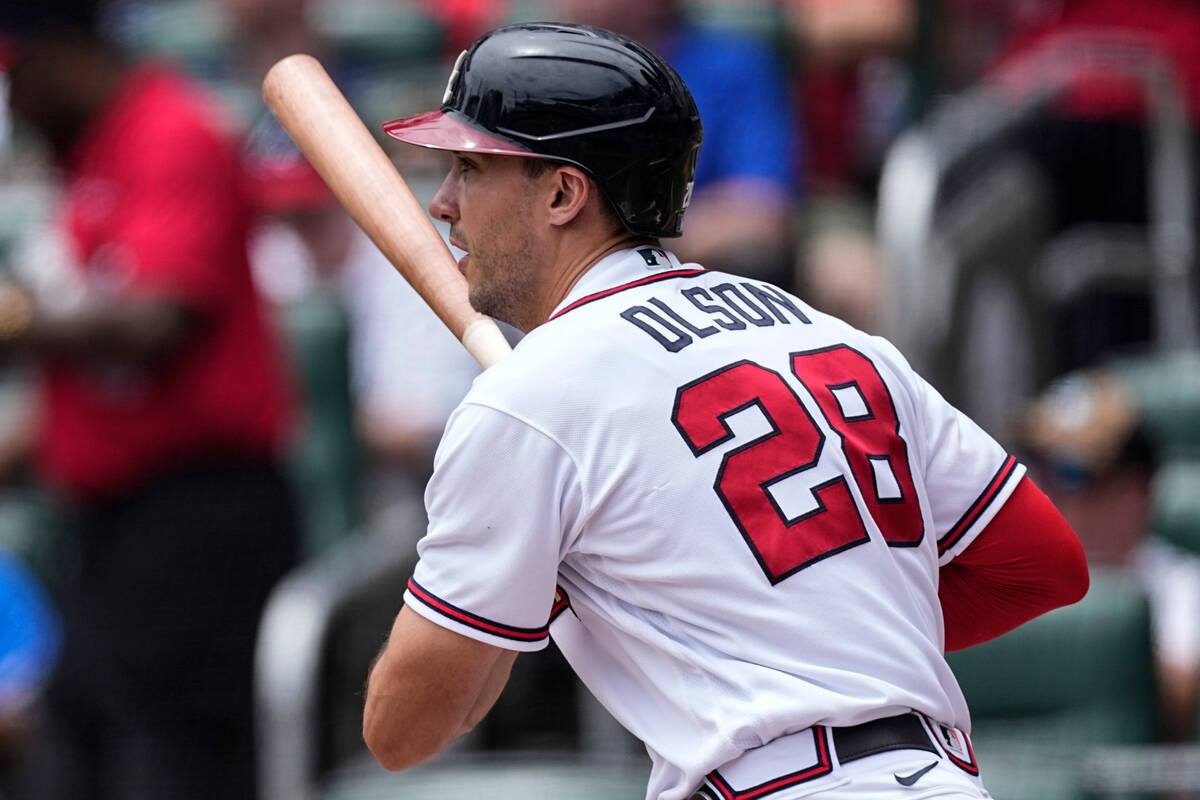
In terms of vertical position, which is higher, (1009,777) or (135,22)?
(1009,777)

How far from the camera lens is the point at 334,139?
2381 mm

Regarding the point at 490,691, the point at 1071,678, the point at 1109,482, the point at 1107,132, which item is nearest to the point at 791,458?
the point at 490,691

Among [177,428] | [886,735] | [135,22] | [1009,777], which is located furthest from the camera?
[135,22]

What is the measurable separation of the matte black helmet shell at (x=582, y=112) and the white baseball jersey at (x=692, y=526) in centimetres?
16

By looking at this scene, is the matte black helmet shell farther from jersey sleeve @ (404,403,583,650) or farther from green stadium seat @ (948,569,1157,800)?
green stadium seat @ (948,569,1157,800)

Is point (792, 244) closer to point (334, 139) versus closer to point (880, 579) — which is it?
point (334, 139)

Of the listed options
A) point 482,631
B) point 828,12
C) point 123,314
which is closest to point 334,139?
point 482,631

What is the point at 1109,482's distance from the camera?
14.0 feet

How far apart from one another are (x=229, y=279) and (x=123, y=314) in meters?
0.27

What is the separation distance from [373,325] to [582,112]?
3511mm

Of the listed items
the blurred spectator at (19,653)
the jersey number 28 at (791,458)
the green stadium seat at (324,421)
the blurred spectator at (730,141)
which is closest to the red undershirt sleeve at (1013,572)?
the jersey number 28 at (791,458)

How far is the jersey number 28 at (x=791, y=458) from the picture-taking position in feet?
6.07

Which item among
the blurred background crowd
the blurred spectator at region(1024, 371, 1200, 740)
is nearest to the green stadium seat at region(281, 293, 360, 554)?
the blurred background crowd

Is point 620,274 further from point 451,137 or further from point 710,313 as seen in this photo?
point 451,137
